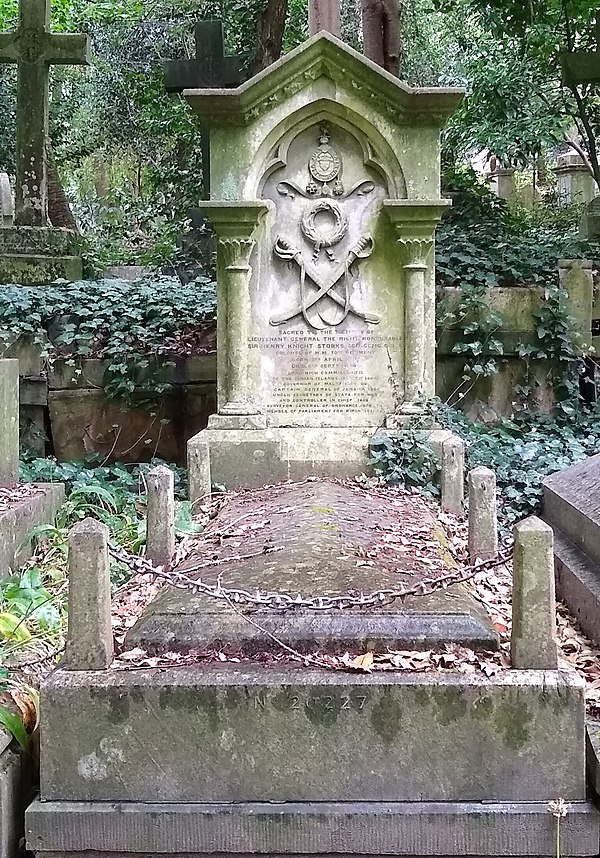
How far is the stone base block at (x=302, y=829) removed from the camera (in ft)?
7.83

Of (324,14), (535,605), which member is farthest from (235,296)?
(324,14)

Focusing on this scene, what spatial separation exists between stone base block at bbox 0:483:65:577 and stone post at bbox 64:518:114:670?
6.91 ft

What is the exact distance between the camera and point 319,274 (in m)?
5.40

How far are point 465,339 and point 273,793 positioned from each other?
211 inches

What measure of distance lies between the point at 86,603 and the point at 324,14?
796 centimetres

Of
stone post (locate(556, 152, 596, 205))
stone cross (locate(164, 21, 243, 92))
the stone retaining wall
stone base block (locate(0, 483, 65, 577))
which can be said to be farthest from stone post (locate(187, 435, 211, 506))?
stone post (locate(556, 152, 596, 205))

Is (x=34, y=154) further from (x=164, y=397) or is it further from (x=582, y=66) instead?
(x=582, y=66)

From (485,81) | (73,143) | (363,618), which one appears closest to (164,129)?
(73,143)

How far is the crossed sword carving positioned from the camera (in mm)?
5367

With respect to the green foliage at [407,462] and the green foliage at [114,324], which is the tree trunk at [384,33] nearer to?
the green foliage at [114,324]

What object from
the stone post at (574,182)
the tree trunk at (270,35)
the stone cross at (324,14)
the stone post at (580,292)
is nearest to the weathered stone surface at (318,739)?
the stone post at (580,292)

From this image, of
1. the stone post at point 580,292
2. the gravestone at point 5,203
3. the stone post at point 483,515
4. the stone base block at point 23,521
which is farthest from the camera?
the gravestone at point 5,203

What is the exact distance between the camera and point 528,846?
238 centimetres

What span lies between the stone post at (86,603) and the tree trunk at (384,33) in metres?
8.25
